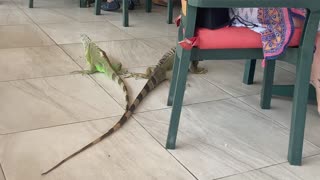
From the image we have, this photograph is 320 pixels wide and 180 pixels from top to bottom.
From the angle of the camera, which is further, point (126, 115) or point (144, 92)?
point (144, 92)

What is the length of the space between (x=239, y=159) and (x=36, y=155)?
873 millimetres

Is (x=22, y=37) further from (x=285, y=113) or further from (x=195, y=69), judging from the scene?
(x=285, y=113)

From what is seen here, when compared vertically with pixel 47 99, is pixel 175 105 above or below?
above

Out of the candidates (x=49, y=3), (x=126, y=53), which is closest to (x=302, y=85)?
(x=126, y=53)

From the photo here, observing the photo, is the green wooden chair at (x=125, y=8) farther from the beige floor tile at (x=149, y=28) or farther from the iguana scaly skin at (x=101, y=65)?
the iguana scaly skin at (x=101, y=65)

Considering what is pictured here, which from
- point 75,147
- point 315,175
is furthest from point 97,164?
point 315,175

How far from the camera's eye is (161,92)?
2.58 m

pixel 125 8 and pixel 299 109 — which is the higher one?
pixel 125 8

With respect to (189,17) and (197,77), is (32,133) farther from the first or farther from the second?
(197,77)

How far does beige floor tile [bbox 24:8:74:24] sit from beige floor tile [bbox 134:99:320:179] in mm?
2181

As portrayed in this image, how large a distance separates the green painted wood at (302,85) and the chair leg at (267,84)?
0.50 meters

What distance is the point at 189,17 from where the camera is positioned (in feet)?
5.60

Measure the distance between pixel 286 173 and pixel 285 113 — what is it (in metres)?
0.64

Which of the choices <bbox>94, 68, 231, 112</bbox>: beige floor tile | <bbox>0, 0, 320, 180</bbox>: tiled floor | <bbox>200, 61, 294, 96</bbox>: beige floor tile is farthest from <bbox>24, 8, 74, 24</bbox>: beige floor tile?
<bbox>200, 61, 294, 96</bbox>: beige floor tile
